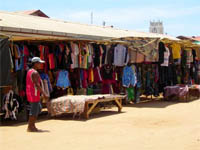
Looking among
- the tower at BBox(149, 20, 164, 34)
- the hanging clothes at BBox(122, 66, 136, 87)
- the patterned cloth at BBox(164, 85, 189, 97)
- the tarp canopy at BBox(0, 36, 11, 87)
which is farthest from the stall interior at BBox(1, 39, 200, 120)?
the tower at BBox(149, 20, 164, 34)

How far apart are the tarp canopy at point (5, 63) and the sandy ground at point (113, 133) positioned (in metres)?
1.15

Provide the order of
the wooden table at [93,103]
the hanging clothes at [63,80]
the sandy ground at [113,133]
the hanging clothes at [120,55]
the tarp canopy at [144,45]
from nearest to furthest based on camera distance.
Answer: the sandy ground at [113,133] < the wooden table at [93,103] < the hanging clothes at [63,80] < the hanging clothes at [120,55] < the tarp canopy at [144,45]

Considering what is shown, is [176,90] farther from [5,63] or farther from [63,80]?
[5,63]

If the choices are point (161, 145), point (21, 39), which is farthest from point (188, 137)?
point (21, 39)

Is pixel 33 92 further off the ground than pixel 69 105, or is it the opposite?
pixel 33 92

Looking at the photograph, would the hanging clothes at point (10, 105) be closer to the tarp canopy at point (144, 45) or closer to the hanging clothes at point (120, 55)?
the hanging clothes at point (120, 55)

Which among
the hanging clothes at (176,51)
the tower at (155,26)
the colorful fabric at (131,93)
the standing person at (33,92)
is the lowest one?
the colorful fabric at (131,93)

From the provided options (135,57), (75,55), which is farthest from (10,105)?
(135,57)

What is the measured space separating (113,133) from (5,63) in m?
3.20

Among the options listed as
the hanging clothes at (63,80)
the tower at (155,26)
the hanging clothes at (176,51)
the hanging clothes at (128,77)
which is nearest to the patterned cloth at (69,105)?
the hanging clothes at (63,80)

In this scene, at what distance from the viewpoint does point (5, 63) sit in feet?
28.0

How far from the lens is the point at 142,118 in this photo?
9719 millimetres

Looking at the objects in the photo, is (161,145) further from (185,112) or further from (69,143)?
(185,112)

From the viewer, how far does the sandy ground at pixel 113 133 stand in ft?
20.7
